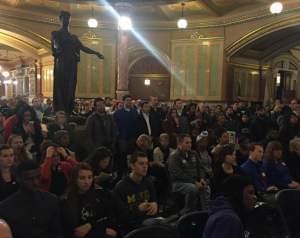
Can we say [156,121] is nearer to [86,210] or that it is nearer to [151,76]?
[86,210]

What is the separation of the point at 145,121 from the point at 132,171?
3.80 metres

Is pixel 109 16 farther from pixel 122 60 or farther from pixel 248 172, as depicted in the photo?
pixel 248 172

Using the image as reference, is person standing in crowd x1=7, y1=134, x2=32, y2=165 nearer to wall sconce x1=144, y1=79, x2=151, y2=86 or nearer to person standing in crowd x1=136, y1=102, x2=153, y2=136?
person standing in crowd x1=136, y1=102, x2=153, y2=136

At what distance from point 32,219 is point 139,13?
1357 centimetres

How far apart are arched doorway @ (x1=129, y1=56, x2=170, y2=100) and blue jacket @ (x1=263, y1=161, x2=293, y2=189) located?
1127 cm

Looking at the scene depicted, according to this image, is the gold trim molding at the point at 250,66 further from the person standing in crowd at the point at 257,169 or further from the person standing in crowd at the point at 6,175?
the person standing in crowd at the point at 6,175

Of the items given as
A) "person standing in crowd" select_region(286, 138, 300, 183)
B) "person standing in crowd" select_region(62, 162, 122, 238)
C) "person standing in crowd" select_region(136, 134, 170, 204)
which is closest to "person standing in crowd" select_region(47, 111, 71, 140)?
"person standing in crowd" select_region(136, 134, 170, 204)

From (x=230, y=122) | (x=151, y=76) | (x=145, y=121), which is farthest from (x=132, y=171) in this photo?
(x=151, y=76)

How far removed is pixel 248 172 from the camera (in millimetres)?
4848

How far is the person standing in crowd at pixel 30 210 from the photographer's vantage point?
9.43ft

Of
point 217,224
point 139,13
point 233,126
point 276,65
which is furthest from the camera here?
point 276,65

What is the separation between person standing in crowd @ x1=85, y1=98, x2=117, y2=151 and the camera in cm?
639

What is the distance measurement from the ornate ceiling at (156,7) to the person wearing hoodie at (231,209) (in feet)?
37.9

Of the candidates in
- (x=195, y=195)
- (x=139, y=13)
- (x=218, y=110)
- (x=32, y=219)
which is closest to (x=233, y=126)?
(x=218, y=110)
